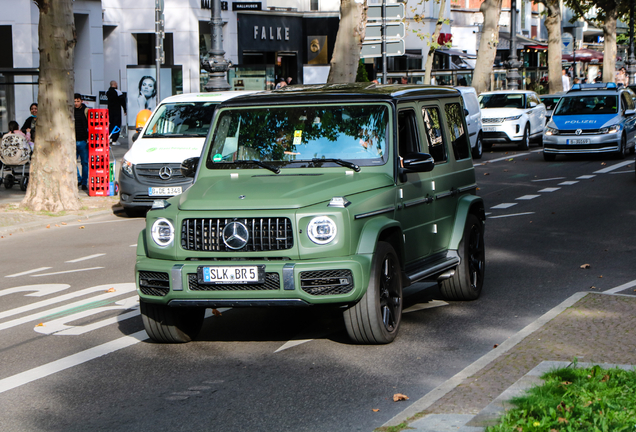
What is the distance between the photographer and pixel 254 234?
6539 millimetres

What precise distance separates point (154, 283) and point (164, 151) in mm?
9276

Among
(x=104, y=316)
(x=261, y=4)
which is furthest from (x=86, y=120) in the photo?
(x=261, y=4)

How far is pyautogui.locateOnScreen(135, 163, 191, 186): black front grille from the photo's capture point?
15602mm

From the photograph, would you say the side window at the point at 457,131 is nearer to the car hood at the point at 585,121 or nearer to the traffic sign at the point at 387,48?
the traffic sign at the point at 387,48

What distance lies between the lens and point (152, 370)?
21.4 feet

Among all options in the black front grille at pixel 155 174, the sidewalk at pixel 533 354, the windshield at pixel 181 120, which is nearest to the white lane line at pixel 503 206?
the windshield at pixel 181 120

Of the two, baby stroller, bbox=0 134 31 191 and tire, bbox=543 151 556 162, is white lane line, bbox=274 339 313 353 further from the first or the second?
tire, bbox=543 151 556 162

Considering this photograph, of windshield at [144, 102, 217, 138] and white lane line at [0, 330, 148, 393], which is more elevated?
windshield at [144, 102, 217, 138]

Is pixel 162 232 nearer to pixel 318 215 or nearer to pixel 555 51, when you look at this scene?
pixel 318 215

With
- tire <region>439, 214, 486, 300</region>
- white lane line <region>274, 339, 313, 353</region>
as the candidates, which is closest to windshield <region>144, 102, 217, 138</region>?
tire <region>439, 214, 486, 300</region>

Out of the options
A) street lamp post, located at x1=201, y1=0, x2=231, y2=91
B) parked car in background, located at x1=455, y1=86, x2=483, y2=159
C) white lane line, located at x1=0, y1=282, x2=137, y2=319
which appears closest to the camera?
white lane line, located at x1=0, y1=282, x2=137, y2=319

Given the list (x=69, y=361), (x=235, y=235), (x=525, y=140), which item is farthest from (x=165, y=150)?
(x=525, y=140)

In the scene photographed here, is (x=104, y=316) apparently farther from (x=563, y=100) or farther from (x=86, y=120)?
(x=563, y=100)

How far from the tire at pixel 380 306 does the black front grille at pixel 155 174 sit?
29.3 ft
